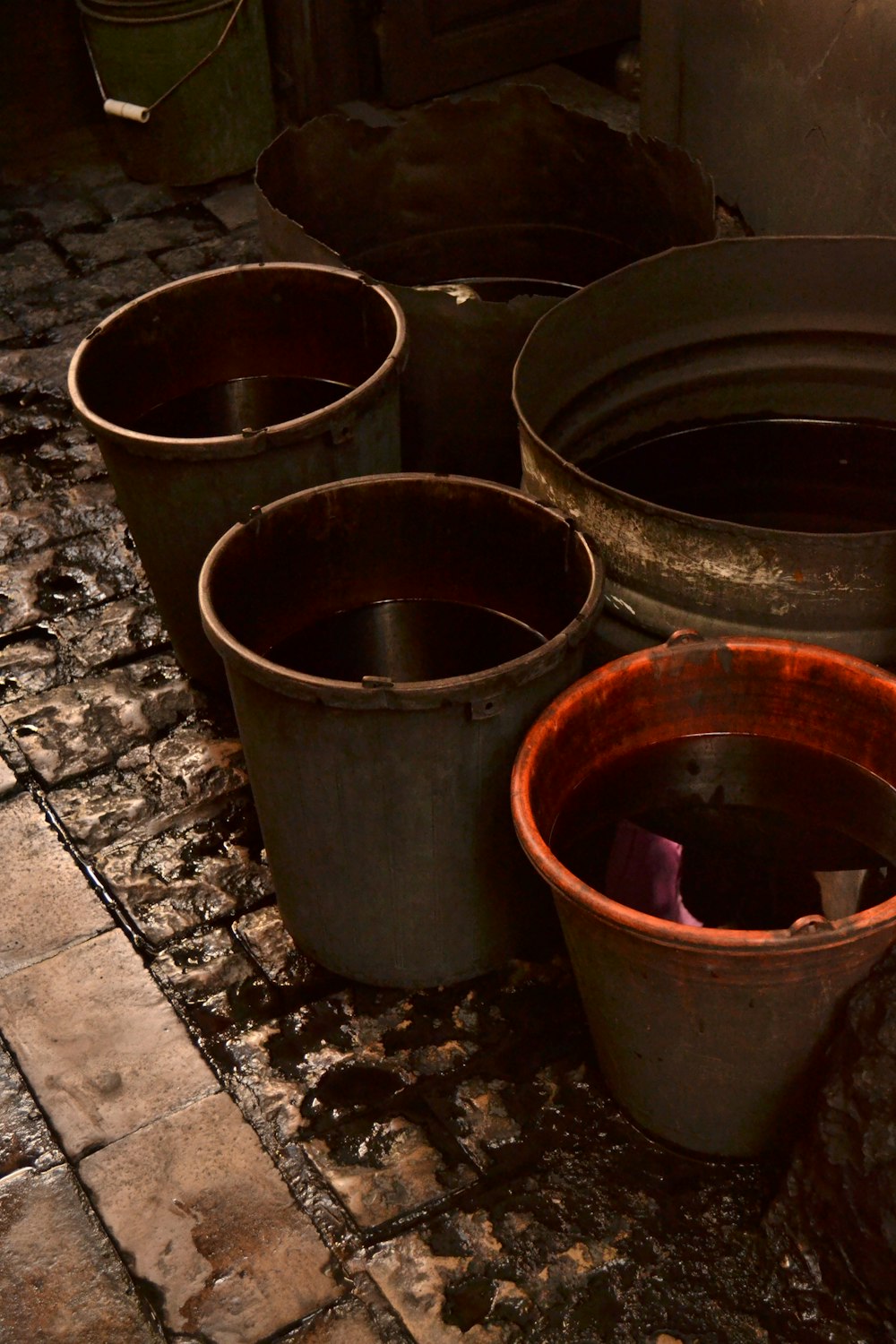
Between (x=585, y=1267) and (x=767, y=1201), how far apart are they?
417mm

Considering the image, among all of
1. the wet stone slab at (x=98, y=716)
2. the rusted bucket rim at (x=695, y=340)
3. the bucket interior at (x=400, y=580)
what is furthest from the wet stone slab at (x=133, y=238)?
the bucket interior at (x=400, y=580)

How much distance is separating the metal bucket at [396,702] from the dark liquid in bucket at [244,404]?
99 cm

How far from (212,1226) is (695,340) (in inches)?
106

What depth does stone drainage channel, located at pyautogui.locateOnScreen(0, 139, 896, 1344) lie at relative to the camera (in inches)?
117

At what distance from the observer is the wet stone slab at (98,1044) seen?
133 inches

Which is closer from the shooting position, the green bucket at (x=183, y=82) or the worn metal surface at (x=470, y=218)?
the worn metal surface at (x=470, y=218)

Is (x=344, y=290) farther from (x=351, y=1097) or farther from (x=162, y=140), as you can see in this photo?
(x=162, y=140)

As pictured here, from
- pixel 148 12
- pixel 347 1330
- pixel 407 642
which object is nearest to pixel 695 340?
pixel 407 642

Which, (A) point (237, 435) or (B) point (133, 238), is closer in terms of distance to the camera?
(A) point (237, 435)

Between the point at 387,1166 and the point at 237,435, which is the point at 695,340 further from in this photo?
the point at 387,1166

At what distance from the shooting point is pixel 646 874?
3.27m

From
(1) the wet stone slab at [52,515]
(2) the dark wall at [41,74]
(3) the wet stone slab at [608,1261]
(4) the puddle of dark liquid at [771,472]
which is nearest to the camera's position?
(3) the wet stone slab at [608,1261]

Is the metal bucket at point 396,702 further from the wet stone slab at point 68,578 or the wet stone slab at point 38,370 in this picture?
the wet stone slab at point 38,370

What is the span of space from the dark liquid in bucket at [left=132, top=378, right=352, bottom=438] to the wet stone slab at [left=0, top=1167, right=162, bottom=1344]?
7.49 ft
